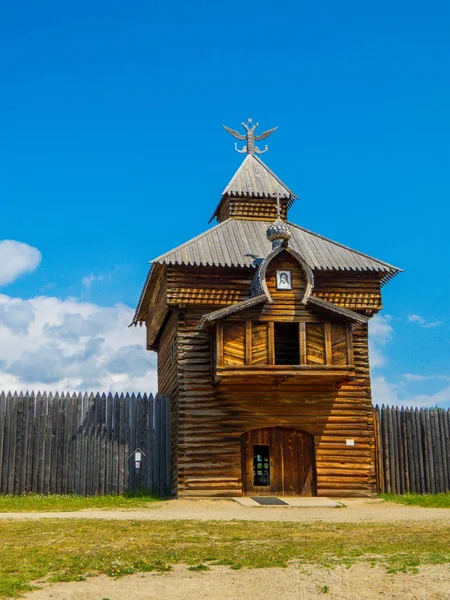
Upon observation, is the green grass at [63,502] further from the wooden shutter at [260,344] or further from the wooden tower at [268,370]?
the wooden shutter at [260,344]

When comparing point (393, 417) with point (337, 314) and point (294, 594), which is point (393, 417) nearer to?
point (337, 314)

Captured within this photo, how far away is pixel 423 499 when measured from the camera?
79.3 feet

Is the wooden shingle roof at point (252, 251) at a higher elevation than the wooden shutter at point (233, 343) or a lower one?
higher

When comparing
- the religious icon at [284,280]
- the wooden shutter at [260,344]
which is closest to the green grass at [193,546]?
the wooden shutter at [260,344]

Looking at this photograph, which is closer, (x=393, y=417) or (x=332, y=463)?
(x=332, y=463)

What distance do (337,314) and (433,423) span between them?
642 centimetres

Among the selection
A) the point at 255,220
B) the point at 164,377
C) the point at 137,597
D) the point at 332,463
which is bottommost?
the point at 137,597

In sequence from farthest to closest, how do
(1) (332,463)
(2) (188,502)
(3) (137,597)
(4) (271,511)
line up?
1. (1) (332,463)
2. (2) (188,502)
3. (4) (271,511)
4. (3) (137,597)

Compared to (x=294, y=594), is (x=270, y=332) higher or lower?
higher

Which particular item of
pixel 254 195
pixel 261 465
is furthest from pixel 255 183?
pixel 261 465

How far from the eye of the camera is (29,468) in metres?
23.6

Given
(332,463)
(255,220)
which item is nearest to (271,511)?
(332,463)

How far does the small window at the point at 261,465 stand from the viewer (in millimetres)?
24188

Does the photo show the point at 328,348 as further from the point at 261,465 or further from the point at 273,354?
the point at 261,465
